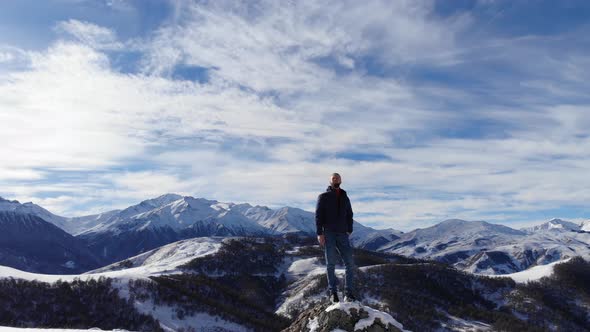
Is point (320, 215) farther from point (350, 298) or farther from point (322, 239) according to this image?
point (350, 298)

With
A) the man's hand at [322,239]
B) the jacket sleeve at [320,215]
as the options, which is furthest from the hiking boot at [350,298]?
the jacket sleeve at [320,215]

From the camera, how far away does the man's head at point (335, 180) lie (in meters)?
23.7

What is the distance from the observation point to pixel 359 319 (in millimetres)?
22625

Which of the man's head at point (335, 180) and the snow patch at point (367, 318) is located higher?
the man's head at point (335, 180)

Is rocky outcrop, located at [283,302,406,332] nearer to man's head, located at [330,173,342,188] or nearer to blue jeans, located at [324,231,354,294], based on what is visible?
blue jeans, located at [324,231,354,294]

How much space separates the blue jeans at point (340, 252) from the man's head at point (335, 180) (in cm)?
252

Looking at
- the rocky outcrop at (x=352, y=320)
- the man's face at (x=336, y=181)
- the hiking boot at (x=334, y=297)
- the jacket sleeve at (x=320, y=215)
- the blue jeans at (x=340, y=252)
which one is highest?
the man's face at (x=336, y=181)

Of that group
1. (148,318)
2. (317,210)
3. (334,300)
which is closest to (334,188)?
(317,210)

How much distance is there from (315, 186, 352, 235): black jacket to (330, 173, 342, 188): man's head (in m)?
0.24

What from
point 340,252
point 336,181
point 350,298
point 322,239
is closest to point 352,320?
Answer: point 350,298

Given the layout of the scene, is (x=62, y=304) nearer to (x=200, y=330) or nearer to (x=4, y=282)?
(x=4, y=282)

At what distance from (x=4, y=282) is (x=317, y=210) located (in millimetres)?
216468

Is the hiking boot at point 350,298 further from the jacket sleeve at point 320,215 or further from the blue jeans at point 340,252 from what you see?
the jacket sleeve at point 320,215

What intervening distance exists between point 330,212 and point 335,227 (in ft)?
2.73
